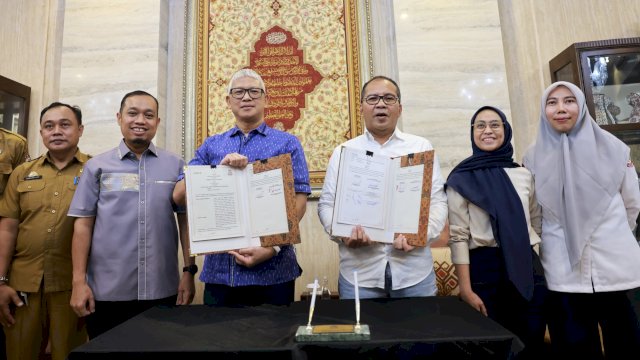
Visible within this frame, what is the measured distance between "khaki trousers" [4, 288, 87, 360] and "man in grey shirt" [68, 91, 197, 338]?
194 millimetres

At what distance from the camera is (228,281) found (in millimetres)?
1516

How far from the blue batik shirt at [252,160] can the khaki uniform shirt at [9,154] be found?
3.68ft

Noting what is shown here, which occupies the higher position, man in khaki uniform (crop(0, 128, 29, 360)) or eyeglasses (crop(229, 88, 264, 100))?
eyeglasses (crop(229, 88, 264, 100))

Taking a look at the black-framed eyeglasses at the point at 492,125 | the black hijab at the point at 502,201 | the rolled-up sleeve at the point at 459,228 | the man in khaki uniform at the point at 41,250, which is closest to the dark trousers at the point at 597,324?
the black hijab at the point at 502,201

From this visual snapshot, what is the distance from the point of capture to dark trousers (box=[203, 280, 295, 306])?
59.9 inches

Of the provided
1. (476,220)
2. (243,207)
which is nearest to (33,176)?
(243,207)

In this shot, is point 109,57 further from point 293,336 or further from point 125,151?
point 293,336

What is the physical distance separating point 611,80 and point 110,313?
3.42m

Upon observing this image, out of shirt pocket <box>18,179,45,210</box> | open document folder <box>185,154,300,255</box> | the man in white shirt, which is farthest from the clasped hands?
shirt pocket <box>18,179,45,210</box>

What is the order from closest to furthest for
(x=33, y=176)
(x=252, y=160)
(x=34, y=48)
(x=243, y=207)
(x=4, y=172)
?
(x=243, y=207), (x=252, y=160), (x=33, y=176), (x=4, y=172), (x=34, y=48)

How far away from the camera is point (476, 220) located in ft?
5.34

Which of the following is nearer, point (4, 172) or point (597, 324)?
point (597, 324)

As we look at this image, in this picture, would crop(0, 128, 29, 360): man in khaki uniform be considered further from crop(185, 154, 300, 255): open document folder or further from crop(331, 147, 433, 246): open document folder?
crop(331, 147, 433, 246): open document folder

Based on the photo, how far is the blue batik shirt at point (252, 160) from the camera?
1513mm
